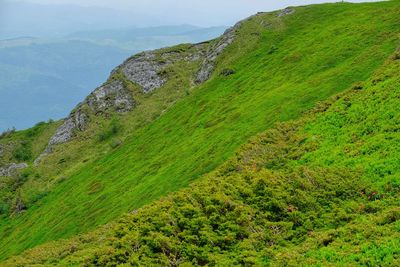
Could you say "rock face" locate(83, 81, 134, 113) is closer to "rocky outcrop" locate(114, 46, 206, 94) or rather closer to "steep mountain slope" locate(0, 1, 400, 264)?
"steep mountain slope" locate(0, 1, 400, 264)

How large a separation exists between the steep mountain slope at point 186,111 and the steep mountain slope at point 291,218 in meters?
0.94

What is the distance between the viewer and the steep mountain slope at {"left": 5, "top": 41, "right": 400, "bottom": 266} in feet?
73.2

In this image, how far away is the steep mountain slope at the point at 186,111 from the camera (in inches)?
2361

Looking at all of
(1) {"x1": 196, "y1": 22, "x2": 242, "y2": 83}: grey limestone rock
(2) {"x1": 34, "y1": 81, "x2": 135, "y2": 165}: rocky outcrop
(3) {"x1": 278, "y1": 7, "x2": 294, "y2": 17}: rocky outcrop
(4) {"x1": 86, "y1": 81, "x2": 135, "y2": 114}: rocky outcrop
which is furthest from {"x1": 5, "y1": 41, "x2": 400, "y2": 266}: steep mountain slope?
(4) {"x1": 86, "y1": 81, "x2": 135, "y2": 114}: rocky outcrop

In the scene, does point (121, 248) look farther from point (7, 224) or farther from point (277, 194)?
point (7, 224)

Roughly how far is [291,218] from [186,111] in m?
66.0

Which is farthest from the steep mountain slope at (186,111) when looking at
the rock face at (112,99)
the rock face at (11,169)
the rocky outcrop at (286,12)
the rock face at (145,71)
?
the rock face at (11,169)

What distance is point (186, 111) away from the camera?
300ft

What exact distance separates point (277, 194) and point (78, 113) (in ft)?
380

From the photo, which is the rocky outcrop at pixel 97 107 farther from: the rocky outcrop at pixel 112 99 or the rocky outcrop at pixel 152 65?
the rocky outcrop at pixel 152 65

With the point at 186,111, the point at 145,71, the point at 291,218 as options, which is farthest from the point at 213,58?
the point at 291,218

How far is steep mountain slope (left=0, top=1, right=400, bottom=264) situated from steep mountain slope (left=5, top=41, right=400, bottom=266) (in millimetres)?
937

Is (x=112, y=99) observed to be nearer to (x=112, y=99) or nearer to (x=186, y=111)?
(x=112, y=99)

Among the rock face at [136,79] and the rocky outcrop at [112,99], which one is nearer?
the rock face at [136,79]
